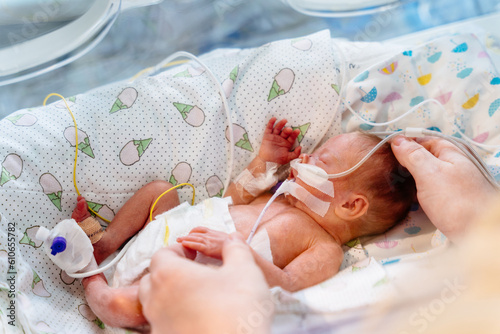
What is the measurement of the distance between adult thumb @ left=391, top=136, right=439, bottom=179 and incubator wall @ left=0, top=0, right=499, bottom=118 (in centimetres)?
65

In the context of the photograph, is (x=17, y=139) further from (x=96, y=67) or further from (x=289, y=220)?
(x=289, y=220)

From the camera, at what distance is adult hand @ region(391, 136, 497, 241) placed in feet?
3.85

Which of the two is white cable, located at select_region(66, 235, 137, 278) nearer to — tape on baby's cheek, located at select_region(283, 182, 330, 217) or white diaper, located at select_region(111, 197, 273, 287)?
white diaper, located at select_region(111, 197, 273, 287)

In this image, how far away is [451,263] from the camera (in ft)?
3.47

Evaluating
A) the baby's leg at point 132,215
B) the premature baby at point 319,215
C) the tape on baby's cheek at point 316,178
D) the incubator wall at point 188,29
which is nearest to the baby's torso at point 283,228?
the premature baby at point 319,215

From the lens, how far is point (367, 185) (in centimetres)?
130

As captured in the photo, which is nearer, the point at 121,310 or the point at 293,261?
the point at 121,310

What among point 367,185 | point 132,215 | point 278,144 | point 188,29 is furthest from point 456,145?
point 188,29

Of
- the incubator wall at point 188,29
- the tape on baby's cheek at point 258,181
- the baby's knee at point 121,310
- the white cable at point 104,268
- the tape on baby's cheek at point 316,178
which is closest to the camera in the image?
the baby's knee at point 121,310

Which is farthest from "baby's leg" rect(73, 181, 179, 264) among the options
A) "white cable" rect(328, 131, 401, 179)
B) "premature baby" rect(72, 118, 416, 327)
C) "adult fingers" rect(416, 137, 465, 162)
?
"adult fingers" rect(416, 137, 465, 162)

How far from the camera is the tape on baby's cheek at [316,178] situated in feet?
4.28

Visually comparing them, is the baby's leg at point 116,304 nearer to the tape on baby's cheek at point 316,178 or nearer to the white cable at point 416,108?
the tape on baby's cheek at point 316,178

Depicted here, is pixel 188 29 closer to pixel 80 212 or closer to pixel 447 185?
pixel 80 212

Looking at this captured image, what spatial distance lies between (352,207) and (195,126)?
1.78 ft
